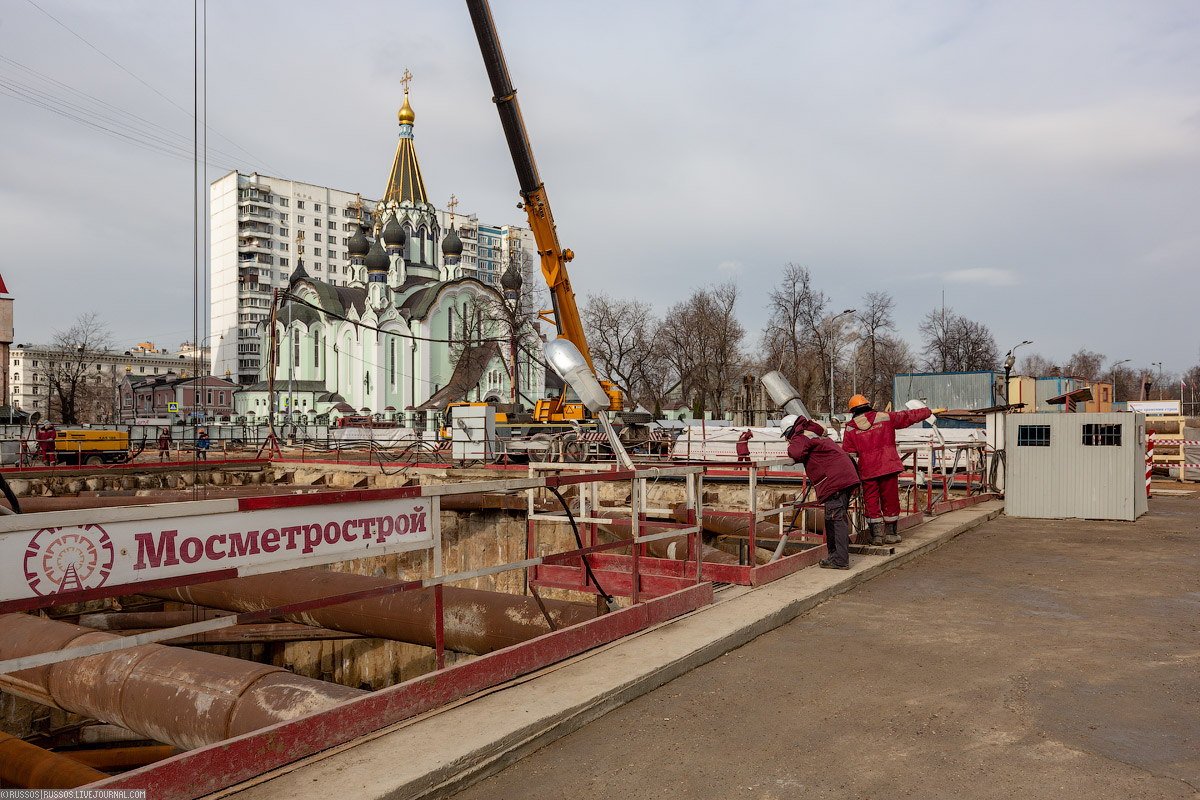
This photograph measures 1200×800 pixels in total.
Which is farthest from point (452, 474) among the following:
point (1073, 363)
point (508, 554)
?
point (1073, 363)

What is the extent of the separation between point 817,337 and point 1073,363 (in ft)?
314

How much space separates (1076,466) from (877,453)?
656 centimetres

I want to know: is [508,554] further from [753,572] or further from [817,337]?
[817,337]

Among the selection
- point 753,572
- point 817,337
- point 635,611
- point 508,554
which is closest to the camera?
point 635,611

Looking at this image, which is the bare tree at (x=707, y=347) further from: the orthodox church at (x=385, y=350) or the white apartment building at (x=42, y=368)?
the white apartment building at (x=42, y=368)

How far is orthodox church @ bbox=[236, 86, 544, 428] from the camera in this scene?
231 ft

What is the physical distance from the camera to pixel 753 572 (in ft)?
25.2

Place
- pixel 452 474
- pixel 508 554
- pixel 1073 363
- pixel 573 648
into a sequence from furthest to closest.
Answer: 1. pixel 1073 363
2. pixel 452 474
3. pixel 508 554
4. pixel 573 648

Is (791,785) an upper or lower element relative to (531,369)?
lower

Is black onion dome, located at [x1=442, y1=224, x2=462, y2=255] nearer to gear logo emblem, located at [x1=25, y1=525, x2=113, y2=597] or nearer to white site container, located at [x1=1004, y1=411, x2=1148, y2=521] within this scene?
white site container, located at [x1=1004, y1=411, x2=1148, y2=521]

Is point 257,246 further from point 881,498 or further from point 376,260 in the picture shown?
point 881,498

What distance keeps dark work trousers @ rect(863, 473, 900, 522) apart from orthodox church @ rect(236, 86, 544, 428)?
185 ft

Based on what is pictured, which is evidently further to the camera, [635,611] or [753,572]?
[753,572]

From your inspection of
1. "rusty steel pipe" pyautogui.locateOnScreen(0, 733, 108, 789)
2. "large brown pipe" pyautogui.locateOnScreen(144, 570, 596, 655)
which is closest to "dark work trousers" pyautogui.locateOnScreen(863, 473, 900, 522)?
"large brown pipe" pyautogui.locateOnScreen(144, 570, 596, 655)
